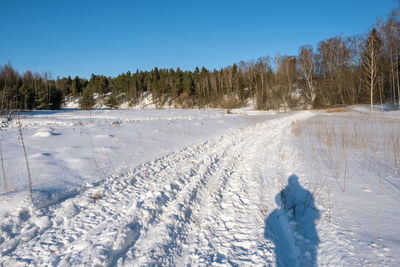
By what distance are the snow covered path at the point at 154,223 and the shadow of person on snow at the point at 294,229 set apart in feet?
0.24

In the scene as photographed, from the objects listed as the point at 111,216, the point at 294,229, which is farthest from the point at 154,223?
the point at 294,229

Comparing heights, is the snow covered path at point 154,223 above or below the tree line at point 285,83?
below

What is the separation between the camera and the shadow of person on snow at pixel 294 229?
169 centimetres

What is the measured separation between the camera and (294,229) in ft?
6.76

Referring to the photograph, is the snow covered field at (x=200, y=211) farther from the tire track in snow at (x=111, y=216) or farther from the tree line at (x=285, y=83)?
the tree line at (x=285, y=83)

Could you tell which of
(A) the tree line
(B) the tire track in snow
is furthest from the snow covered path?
(A) the tree line

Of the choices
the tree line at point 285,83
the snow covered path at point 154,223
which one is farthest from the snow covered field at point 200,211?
the tree line at point 285,83

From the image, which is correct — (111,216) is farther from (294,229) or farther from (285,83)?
(285,83)

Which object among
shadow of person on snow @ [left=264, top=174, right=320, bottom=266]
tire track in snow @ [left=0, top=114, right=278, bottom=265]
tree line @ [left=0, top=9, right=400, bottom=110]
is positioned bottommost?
shadow of person on snow @ [left=264, top=174, right=320, bottom=266]

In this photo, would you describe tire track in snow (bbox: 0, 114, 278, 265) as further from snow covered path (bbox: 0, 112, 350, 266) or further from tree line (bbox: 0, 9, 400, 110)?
tree line (bbox: 0, 9, 400, 110)

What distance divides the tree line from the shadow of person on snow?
17605mm

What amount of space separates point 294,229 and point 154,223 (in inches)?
61.9

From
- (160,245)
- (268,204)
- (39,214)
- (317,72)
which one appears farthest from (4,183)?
(317,72)

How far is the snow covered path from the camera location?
1651 mm
